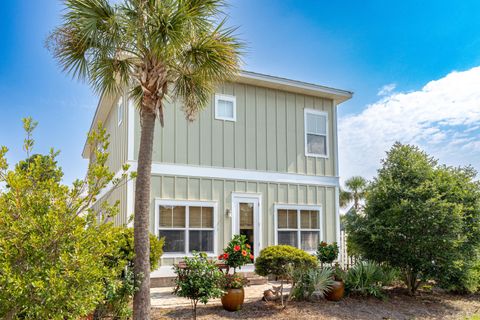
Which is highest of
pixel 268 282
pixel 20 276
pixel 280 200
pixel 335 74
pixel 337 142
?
pixel 335 74

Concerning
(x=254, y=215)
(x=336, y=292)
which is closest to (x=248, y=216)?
(x=254, y=215)

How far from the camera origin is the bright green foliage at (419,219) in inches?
361

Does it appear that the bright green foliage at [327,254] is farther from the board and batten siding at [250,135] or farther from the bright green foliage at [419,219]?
the board and batten siding at [250,135]

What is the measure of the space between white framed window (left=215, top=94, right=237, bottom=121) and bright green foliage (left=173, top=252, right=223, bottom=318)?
5.52 m

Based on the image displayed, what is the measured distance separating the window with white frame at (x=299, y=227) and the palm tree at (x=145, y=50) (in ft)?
20.3

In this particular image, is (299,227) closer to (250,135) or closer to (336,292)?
(250,135)

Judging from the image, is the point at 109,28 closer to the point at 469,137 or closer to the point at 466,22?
the point at 466,22

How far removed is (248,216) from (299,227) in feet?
5.81

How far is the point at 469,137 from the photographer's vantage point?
1320 cm

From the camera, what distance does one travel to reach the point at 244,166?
12000 mm

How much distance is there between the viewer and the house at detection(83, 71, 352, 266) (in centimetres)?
1087

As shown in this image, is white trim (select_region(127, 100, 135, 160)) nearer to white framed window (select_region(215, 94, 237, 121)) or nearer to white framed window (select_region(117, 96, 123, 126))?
white framed window (select_region(117, 96, 123, 126))

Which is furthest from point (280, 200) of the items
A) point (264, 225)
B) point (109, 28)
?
point (109, 28)

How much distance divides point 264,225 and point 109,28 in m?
7.45
